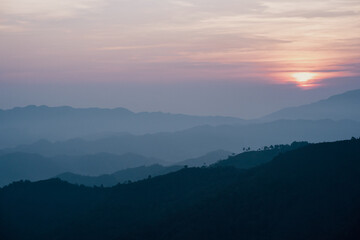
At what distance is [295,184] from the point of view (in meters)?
83.9

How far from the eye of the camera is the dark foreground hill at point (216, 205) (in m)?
73.9

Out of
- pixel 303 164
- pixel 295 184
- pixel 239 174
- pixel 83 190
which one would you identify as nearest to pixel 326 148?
pixel 303 164

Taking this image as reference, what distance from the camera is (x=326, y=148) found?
93.2m

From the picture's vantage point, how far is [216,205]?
86375 mm

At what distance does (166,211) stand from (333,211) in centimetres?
3364

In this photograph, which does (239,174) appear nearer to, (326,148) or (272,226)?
(326,148)

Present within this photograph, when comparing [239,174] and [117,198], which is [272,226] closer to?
[239,174]

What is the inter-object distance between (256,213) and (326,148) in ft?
76.5

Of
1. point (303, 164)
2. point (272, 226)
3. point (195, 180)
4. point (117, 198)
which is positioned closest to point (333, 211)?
point (272, 226)

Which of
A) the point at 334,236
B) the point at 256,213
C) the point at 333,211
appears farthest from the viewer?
the point at 256,213

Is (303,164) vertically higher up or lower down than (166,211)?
higher up

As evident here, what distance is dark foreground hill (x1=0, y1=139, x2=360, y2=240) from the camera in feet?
242

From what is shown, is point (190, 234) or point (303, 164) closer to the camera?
point (190, 234)

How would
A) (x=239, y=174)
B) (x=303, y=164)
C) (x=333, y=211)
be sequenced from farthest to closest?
(x=239, y=174), (x=303, y=164), (x=333, y=211)
